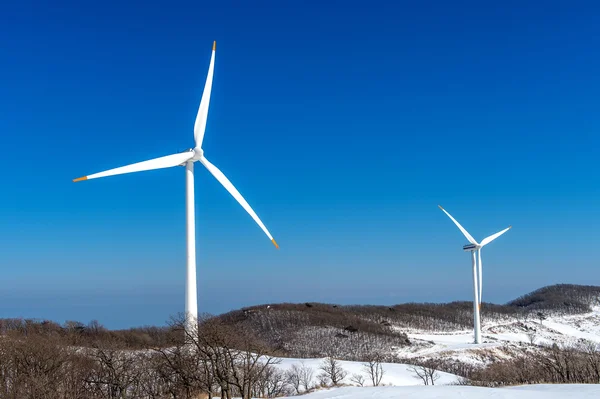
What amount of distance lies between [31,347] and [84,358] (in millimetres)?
6030

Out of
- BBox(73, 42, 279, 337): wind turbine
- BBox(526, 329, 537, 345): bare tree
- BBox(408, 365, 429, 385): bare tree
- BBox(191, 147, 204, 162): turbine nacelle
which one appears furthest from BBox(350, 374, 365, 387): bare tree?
BBox(526, 329, 537, 345): bare tree

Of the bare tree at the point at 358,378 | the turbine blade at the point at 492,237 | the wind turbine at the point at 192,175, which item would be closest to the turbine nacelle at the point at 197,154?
the wind turbine at the point at 192,175

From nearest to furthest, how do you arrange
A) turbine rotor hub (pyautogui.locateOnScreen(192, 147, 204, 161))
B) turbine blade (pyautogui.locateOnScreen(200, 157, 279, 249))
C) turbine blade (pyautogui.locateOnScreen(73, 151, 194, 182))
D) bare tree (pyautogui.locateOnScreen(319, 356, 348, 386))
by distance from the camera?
turbine blade (pyautogui.locateOnScreen(73, 151, 194, 182))
turbine rotor hub (pyautogui.locateOnScreen(192, 147, 204, 161))
turbine blade (pyautogui.locateOnScreen(200, 157, 279, 249))
bare tree (pyautogui.locateOnScreen(319, 356, 348, 386))

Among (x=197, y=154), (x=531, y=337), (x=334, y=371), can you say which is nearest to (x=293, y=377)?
(x=334, y=371)

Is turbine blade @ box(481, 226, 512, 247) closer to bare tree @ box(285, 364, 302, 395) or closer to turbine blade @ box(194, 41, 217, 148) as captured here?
bare tree @ box(285, 364, 302, 395)

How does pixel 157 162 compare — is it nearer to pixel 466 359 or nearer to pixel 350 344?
pixel 466 359

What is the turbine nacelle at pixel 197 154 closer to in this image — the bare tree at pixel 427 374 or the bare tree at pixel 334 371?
the bare tree at pixel 334 371

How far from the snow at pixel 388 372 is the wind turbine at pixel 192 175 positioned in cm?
4401

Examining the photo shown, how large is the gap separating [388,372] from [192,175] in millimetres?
57704

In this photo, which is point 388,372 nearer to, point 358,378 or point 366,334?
point 358,378

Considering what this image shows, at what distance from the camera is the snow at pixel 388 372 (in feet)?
269

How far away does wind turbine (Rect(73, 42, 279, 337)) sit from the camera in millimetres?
41219

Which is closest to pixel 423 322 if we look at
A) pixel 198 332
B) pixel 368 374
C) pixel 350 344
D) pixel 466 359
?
pixel 350 344

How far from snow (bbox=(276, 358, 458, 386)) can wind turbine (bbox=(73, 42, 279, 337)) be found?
144 ft
